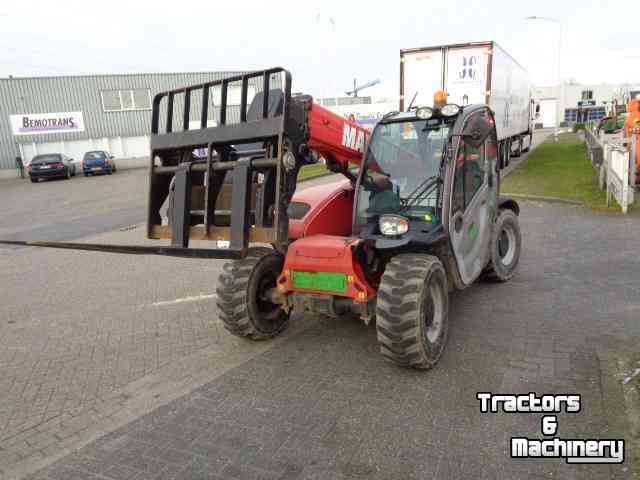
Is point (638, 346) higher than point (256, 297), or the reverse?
point (256, 297)

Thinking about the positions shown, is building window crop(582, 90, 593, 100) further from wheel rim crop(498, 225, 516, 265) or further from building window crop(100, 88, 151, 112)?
wheel rim crop(498, 225, 516, 265)

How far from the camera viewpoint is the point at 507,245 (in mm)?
7074

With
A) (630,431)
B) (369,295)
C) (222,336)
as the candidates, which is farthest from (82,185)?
(630,431)

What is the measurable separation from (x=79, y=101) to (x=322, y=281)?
34674 mm

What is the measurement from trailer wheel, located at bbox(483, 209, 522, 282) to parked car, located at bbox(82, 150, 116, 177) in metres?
27.2

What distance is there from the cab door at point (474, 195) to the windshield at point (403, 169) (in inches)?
8.9

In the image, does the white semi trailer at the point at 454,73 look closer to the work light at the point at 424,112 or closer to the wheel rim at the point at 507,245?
the wheel rim at the point at 507,245

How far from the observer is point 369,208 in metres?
5.27

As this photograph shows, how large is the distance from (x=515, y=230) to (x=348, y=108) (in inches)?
1376

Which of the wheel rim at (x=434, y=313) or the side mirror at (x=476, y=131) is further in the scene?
the side mirror at (x=476, y=131)

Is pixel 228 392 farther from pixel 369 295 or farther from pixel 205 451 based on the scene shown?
pixel 369 295

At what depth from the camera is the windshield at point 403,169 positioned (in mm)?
5090

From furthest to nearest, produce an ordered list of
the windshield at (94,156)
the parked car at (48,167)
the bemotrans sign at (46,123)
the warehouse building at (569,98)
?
1. the warehouse building at (569,98)
2. the bemotrans sign at (46,123)
3. the windshield at (94,156)
4. the parked car at (48,167)

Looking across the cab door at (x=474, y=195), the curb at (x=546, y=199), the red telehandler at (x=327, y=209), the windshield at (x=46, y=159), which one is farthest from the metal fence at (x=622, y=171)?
the windshield at (x=46, y=159)
